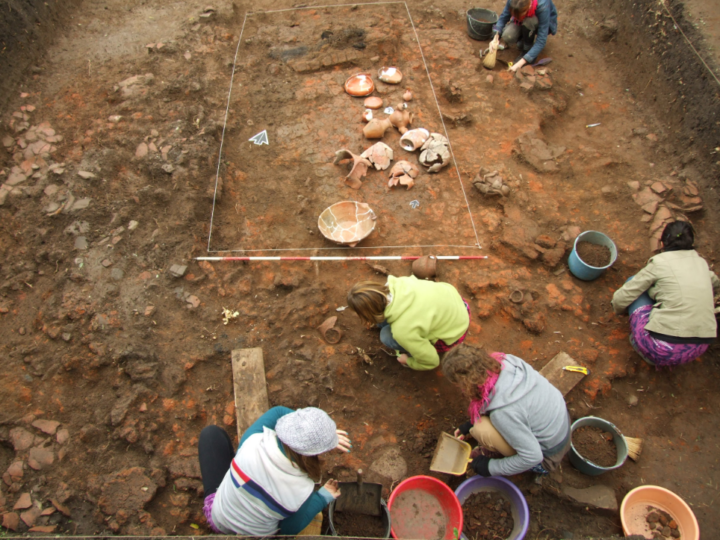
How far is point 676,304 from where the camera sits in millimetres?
3148

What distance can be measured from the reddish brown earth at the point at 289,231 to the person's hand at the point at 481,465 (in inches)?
17.8

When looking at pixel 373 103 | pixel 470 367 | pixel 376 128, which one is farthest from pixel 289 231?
pixel 470 367

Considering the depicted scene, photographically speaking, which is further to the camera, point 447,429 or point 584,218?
point 584,218

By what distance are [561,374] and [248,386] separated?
2.63 m

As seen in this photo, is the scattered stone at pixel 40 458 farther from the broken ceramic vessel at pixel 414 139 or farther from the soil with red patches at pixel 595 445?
the broken ceramic vessel at pixel 414 139

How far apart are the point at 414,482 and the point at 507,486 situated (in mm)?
645

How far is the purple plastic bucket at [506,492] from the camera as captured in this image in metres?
2.72

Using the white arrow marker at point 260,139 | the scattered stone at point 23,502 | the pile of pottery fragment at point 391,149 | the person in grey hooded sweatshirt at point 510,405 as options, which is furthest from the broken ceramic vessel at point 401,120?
the scattered stone at point 23,502

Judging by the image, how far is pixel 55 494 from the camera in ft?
9.11

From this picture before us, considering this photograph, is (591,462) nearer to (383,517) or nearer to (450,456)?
(450,456)

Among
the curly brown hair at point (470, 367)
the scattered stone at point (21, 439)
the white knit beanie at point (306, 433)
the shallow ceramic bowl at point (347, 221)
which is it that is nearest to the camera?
the white knit beanie at point (306, 433)

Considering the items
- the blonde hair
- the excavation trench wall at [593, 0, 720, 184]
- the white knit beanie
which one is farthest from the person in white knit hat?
the excavation trench wall at [593, 0, 720, 184]

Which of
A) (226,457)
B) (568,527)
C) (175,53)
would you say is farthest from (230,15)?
(568,527)

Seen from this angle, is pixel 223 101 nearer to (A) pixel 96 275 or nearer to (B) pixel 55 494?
(A) pixel 96 275
